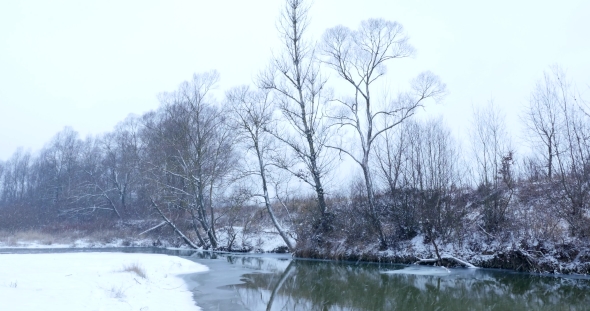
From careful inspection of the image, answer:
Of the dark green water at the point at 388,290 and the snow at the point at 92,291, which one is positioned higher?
the snow at the point at 92,291

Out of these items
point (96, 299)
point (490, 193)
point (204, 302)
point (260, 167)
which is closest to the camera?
point (96, 299)

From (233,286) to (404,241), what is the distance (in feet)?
39.5

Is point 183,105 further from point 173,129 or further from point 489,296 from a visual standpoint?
point 489,296

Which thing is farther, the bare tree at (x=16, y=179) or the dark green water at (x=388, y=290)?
the bare tree at (x=16, y=179)

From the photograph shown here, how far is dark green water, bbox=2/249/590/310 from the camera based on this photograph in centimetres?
1193

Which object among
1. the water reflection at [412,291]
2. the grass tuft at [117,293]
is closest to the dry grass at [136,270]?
the water reflection at [412,291]

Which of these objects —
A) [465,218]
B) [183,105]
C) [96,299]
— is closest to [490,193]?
[465,218]

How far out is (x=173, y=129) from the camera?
36000mm

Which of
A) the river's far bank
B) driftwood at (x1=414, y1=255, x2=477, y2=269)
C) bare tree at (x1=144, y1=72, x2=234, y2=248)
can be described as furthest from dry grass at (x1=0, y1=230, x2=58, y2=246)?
driftwood at (x1=414, y1=255, x2=477, y2=269)

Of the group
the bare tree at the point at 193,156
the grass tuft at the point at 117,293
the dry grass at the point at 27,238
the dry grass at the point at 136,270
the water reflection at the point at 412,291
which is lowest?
the water reflection at the point at 412,291

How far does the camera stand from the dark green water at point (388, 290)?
11930mm

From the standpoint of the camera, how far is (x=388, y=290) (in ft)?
47.6

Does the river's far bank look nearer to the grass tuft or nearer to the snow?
the snow

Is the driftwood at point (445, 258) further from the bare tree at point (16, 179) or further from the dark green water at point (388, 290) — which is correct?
the bare tree at point (16, 179)
